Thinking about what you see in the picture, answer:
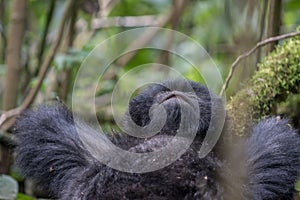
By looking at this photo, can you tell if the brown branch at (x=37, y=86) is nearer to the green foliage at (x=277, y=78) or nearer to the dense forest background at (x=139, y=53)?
the dense forest background at (x=139, y=53)

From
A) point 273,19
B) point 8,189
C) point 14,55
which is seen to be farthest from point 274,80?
point 14,55

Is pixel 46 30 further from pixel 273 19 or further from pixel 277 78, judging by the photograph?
pixel 277 78

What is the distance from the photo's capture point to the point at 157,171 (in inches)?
59.7

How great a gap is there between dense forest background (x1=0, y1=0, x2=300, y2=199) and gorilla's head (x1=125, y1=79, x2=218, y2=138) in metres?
0.11

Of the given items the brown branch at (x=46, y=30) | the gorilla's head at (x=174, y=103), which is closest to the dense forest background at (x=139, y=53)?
the brown branch at (x=46, y=30)

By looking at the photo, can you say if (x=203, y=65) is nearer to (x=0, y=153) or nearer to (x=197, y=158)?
(x=0, y=153)

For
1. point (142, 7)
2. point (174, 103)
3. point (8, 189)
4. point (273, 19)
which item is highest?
point (142, 7)

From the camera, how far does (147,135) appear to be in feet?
5.50

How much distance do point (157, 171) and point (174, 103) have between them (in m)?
0.21

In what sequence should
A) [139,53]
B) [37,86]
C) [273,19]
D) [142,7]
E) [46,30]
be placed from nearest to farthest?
[273,19] < [37,86] < [46,30] < [139,53] < [142,7]

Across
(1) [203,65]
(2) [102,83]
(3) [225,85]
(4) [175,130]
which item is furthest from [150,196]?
(1) [203,65]

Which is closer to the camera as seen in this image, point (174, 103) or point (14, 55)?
point (174, 103)

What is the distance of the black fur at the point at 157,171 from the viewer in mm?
1495

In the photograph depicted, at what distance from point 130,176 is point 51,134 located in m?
0.49
